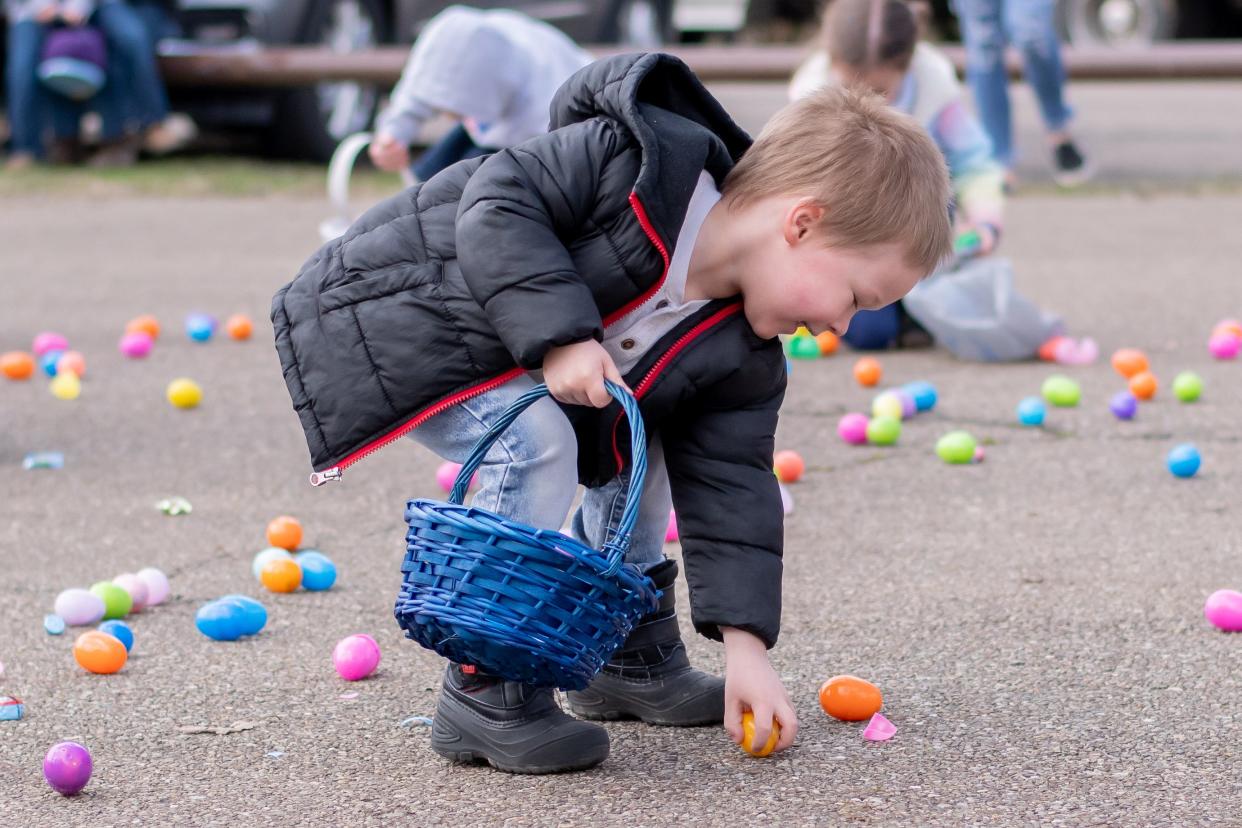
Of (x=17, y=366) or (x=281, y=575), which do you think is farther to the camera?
(x=17, y=366)

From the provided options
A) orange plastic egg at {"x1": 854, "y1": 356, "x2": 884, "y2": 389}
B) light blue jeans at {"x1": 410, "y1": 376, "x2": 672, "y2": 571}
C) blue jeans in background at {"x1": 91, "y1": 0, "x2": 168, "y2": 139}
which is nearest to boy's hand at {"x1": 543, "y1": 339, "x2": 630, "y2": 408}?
light blue jeans at {"x1": 410, "y1": 376, "x2": 672, "y2": 571}

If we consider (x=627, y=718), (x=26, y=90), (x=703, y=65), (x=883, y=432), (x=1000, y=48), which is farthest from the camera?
(x=703, y=65)

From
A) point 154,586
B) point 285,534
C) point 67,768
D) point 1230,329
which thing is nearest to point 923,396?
point 1230,329

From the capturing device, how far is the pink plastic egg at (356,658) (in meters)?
2.91

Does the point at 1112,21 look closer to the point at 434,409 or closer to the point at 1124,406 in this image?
the point at 1124,406

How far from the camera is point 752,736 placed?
8.32ft

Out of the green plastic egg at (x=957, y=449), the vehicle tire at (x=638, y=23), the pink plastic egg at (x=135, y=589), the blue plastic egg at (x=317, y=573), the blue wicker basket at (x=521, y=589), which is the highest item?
the blue wicker basket at (x=521, y=589)

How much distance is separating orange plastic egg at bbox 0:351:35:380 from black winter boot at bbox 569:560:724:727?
3.15 m

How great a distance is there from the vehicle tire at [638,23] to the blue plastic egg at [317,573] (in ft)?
27.4

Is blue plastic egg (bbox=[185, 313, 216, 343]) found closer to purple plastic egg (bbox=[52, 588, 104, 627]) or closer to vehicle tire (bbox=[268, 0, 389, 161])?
purple plastic egg (bbox=[52, 588, 104, 627])

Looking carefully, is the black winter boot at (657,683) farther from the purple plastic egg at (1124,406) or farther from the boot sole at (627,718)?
the purple plastic egg at (1124,406)

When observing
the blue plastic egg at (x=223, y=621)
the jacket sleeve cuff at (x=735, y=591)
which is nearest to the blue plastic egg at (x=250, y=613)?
the blue plastic egg at (x=223, y=621)

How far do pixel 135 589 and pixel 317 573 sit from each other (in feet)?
1.16

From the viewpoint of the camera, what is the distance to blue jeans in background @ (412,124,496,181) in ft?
16.9
